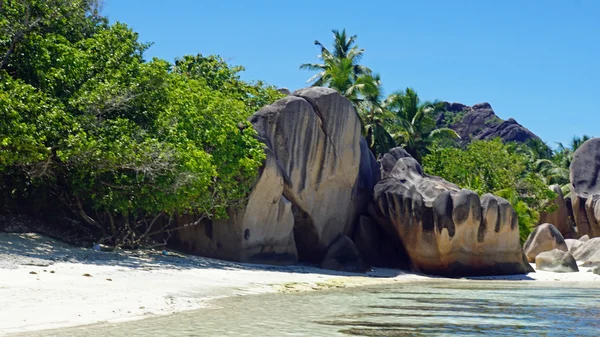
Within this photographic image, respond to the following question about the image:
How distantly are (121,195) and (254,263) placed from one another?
498 centimetres

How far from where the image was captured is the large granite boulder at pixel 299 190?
73.6 ft

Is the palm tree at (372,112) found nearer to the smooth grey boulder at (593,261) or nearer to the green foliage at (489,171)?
the green foliage at (489,171)

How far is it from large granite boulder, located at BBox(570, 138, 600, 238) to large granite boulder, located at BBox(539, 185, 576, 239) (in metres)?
0.82

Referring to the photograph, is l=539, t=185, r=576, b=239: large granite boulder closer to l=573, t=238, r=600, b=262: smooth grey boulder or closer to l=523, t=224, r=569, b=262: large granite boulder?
l=573, t=238, r=600, b=262: smooth grey boulder

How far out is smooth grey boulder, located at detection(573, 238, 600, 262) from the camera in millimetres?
32250

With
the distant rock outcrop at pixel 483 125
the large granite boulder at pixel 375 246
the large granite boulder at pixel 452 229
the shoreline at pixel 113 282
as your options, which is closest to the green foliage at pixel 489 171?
the large granite boulder at pixel 375 246

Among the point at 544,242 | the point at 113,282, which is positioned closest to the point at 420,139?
the point at 544,242

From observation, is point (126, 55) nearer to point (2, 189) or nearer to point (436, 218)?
point (2, 189)

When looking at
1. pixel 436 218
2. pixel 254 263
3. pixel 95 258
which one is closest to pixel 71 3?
pixel 95 258

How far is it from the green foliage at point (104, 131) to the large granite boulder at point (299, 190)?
107cm

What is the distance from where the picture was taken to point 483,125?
115688 mm

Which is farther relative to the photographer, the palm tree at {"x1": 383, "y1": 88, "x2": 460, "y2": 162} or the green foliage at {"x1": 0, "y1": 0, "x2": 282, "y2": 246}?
the palm tree at {"x1": 383, "y1": 88, "x2": 460, "y2": 162}

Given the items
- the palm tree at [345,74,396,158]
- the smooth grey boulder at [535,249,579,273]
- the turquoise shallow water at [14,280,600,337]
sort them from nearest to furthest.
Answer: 1. the turquoise shallow water at [14,280,600,337]
2. the smooth grey boulder at [535,249,579,273]
3. the palm tree at [345,74,396,158]

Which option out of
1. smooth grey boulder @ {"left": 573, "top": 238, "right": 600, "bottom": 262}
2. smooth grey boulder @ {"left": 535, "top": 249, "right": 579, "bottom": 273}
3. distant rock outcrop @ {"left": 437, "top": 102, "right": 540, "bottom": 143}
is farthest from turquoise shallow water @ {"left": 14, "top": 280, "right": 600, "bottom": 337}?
distant rock outcrop @ {"left": 437, "top": 102, "right": 540, "bottom": 143}
